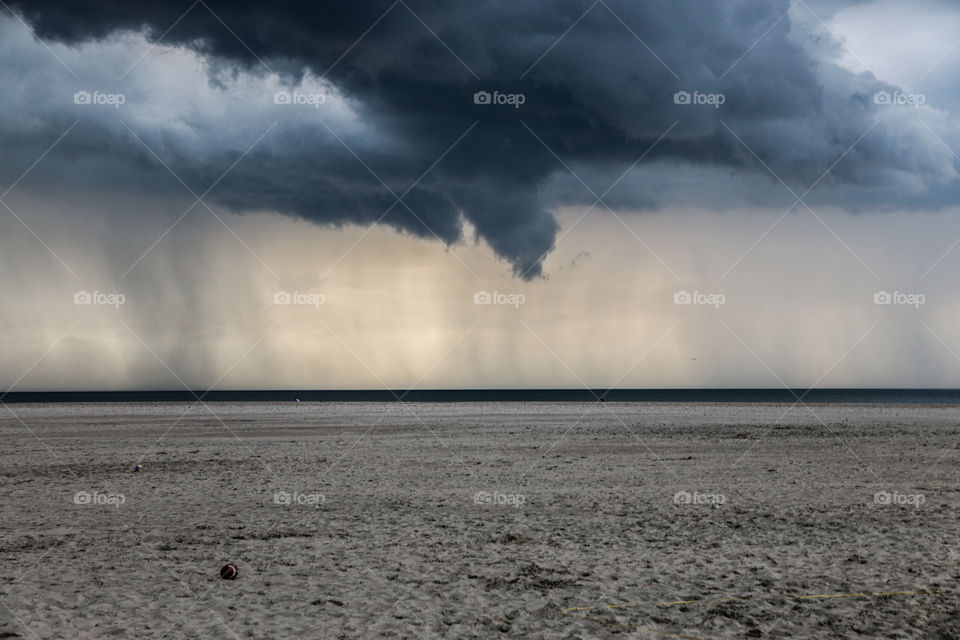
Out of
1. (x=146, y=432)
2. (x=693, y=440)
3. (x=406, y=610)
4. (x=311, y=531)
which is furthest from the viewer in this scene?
(x=146, y=432)

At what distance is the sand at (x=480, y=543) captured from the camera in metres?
8.22

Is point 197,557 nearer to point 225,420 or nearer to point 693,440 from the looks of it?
point 693,440

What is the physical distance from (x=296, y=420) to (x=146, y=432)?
368 inches

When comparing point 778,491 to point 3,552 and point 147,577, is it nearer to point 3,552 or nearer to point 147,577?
point 147,577

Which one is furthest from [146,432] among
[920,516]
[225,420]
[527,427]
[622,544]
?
[920,516]

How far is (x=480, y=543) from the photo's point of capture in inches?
458

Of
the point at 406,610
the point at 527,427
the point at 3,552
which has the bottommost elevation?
the point at 406,610

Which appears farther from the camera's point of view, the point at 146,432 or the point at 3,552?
the point at 146,432

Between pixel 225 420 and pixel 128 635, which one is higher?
pixel 225 420

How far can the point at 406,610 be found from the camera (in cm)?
852

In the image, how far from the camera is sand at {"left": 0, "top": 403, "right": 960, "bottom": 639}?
324 inches

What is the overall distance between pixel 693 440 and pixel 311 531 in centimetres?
1941

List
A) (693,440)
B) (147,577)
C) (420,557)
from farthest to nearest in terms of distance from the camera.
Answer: (693,440) → (420,557) → (147,577)

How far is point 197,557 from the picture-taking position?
10.9 metres
